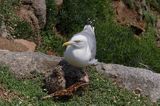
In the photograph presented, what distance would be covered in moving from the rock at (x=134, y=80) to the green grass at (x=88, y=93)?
5.1 inches

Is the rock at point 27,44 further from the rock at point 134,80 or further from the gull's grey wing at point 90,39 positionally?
the gull's grey wing at point 90,39

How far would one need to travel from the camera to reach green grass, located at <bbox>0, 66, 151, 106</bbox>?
25.0ft

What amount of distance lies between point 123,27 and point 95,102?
663cm

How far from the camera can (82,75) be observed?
7793mm

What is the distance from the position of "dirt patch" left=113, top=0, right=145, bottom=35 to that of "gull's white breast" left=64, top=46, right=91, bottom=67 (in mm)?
7653

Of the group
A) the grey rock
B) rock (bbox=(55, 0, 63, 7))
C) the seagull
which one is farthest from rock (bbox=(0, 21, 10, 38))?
the seagull

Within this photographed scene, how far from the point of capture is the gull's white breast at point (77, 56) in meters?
7.38

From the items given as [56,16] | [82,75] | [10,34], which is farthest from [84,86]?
[56,16]

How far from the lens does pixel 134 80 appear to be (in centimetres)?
847

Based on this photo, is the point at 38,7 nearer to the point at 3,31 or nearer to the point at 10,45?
the point at 3,31

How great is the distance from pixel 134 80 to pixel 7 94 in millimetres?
2008

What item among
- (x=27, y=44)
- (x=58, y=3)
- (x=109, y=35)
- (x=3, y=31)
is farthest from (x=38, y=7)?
(x=109, y=35)

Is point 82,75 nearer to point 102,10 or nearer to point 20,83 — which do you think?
point 20,83

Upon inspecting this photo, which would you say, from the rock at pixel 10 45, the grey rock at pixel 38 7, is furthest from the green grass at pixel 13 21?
the rock at pixel 10 45
